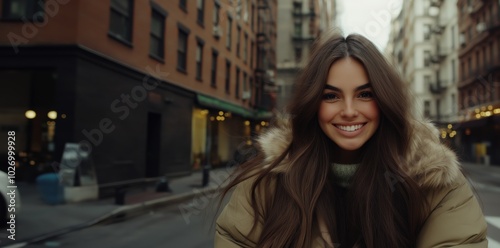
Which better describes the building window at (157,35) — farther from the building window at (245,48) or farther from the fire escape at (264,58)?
the fire escape at (264,58)

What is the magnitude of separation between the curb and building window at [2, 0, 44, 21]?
6.26 meters

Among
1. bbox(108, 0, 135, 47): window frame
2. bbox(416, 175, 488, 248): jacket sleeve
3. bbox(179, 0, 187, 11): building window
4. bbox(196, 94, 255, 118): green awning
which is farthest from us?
bbox(196, 94, 255, 118): green awning

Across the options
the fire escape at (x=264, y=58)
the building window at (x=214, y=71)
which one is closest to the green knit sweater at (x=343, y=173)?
the building window at (x=214, y=71)

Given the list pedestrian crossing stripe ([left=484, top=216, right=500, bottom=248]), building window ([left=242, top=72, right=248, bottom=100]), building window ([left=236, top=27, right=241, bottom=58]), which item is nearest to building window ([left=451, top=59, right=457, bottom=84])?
building window ([left=242, top=72, right=248, bottom=100])

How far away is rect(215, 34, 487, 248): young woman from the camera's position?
1708mm

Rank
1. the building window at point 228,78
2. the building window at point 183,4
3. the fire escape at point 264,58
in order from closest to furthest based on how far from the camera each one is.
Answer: the building window at point 183,4 → the building window at point 228,78 → the fire escape at point 264,58

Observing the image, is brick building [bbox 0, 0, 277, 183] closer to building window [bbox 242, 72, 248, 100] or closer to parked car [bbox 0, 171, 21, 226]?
parked car [bbox 0, 171, 21, 226]

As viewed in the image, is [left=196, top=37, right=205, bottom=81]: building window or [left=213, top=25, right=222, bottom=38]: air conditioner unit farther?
[left=213, top=25, right=222, bottom=38]: air conditioner unit

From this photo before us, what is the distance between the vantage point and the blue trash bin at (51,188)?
10.4 m

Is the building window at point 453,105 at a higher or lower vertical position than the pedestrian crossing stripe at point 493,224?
higher

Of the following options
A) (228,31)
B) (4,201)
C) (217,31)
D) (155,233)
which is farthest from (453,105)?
(4,201)

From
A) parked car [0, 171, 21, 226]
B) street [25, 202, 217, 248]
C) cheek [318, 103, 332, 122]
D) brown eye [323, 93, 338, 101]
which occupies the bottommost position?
street [25, 202, 217, 248]

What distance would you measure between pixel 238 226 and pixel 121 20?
13849mm

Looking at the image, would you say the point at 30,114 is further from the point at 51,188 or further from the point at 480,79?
the point at 480,79
